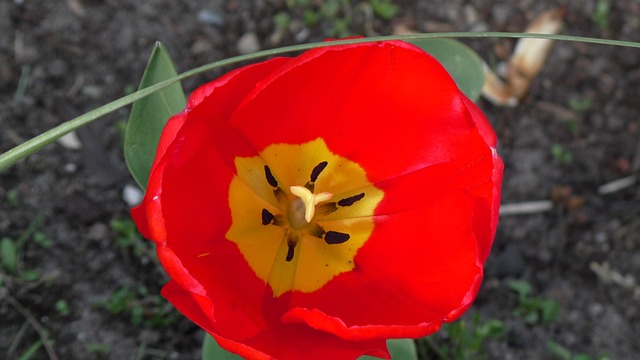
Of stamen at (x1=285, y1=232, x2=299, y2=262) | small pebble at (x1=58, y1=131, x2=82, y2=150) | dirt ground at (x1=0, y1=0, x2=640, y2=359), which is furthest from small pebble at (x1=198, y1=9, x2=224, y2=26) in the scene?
stamen at (x1=285, y1=232, x2=299, y2=262)

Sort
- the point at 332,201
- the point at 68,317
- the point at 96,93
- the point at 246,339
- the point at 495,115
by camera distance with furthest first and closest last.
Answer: the point at 495,115, the point at 96,93, the point at 68,317, the point at 332,201, the point at 246,339

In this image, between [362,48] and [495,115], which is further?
[495,115]

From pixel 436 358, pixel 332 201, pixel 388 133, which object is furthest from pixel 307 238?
pixel 436 358

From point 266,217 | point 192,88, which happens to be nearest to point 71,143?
point 192,88

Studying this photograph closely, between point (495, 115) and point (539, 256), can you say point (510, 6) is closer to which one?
point (495, 115)

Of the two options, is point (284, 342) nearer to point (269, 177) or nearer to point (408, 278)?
point (408, 278)

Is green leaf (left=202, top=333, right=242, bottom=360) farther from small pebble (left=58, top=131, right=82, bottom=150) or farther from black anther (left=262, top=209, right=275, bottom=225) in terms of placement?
small pebble (left=58, top=131, right=82, bottom=150)

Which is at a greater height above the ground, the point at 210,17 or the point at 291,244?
the point at 210,17
